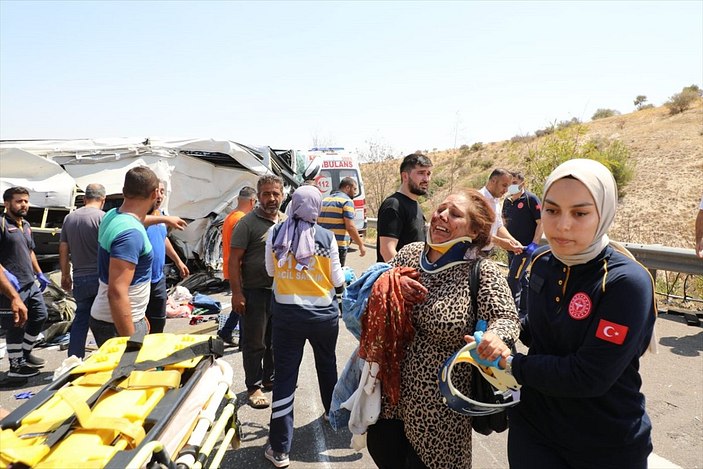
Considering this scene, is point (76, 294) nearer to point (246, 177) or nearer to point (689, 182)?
point (246, 177)

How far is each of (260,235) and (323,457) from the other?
1813 millimetres

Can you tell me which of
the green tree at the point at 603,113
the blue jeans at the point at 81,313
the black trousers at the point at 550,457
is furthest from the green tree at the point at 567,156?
the green tree at the point at 603,113

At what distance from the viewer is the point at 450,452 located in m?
2.10

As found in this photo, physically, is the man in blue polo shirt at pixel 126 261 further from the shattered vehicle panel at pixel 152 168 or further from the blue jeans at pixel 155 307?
the shattered vehicle panel at pixel 152 168

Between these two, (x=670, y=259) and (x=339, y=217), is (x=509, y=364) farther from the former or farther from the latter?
(x=670, y=259)

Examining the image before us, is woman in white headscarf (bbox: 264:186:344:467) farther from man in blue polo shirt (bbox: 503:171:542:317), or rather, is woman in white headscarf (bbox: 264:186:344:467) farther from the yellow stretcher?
man in blue polo shirt (bbox: 503:171:542:317)

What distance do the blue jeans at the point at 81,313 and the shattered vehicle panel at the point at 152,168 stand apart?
404 centimetres

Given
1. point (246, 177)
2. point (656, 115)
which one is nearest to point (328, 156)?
point (246, 177)

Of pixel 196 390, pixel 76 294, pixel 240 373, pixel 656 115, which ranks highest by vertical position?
pixel 656 115

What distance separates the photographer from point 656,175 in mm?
21516

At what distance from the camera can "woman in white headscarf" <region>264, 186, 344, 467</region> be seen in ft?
10.2

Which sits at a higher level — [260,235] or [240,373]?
[260,235]

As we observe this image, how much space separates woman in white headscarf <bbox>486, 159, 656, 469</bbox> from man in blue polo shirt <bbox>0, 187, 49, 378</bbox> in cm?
510

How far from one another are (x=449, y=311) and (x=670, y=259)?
6.58 m
